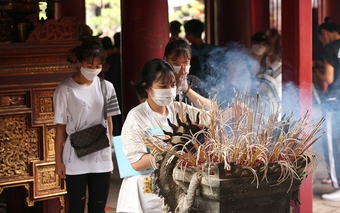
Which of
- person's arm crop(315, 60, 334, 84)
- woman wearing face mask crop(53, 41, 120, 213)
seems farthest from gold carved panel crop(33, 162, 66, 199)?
person's arm crop(315, 60, 334, 84)

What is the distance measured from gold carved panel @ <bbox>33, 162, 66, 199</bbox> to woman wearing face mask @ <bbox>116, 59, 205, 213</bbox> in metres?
1.67

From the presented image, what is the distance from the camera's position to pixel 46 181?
519 centimetres

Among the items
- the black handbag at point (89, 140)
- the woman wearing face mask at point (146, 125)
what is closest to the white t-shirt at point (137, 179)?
the woman wearing face mask at point (146, 125)

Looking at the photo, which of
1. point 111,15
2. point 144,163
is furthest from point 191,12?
point 144,163

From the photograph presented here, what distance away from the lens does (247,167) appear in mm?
2648

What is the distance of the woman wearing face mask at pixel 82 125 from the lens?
4629mm

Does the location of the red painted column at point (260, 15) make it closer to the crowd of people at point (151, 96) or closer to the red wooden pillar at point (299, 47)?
the crowd of people at point (151, 96)

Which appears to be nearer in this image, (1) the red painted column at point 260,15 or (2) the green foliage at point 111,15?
(1) the red painted column at point 260,15

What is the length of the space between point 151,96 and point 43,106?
68.5 inches

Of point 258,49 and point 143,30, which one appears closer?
point 143,30

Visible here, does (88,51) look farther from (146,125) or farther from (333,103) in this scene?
(333,103)

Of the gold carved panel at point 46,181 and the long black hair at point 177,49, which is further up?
the long black hair at point 177,49

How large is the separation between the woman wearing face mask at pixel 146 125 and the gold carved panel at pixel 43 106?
1.63m

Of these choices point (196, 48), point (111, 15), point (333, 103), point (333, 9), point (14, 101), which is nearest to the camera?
point (14, 101)
